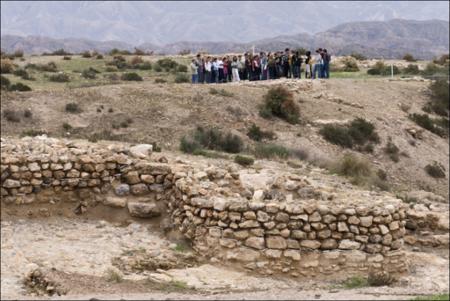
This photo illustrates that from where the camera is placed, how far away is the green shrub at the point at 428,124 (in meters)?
30.3

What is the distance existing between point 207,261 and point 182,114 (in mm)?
13557

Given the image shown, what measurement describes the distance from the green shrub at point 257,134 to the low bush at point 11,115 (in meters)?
7.62

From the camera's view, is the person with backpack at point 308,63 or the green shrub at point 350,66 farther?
the green shrub at point 350,66

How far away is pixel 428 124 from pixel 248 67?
813 cm

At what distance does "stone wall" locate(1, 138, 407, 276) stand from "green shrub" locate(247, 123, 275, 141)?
A: 36.0ft

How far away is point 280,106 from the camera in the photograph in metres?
27.0

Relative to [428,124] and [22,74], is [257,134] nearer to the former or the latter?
[428,124]

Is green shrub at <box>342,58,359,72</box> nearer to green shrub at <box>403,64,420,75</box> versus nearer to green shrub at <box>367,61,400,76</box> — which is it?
green shrub at <box>367,61,400,76</box>

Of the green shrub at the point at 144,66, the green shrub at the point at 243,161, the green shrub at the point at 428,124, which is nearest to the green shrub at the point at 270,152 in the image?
the green shrub at the point at 243,161

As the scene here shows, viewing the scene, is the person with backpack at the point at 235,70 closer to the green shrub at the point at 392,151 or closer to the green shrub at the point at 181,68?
the green shrub at the point at 392,151

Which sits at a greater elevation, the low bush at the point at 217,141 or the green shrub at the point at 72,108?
the green shrub at the point at 72,108

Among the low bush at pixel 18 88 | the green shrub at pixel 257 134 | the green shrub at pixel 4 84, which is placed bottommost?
the green shrub at pixel 257 134

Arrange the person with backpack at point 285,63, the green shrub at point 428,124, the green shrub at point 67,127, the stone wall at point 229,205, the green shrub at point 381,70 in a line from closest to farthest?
the stone wall at point 229,205
the green shrub at point 67,127
the green shrub at point 428,124
the person with backpack at point 285,63
the green shrub at point 381,70

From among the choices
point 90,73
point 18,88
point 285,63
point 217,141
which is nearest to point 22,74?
point 90,73
